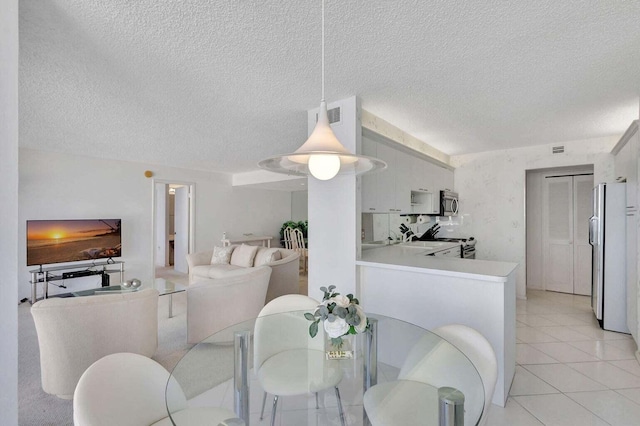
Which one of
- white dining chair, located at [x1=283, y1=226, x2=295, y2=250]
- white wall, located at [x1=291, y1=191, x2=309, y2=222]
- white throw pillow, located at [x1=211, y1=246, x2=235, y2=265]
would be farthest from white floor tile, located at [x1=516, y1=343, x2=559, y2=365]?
white wall, located at [x1=291, y1=191, x2=309, y2=222]

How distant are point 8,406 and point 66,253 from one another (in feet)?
15.1

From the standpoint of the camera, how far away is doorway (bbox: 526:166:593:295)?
4.89 meters

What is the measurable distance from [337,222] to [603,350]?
2.86 m

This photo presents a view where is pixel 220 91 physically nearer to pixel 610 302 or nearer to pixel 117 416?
pixel 117 416

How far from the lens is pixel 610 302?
11.4 feet

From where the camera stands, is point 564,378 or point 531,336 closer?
point 564,378

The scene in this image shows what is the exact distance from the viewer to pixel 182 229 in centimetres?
695

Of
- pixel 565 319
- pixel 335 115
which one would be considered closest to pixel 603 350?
pixel 565 319

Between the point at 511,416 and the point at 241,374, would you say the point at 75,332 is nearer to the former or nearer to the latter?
the point at 241,374

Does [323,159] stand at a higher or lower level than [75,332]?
higher

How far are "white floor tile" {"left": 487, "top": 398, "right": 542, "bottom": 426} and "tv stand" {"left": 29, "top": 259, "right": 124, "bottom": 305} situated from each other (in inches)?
217

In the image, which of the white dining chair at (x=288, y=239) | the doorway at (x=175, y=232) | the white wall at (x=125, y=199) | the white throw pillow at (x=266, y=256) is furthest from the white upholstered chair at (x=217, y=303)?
the white dining chair at (x=288, y=239)

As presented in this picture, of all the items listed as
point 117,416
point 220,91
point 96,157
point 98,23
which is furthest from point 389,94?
point 96,157

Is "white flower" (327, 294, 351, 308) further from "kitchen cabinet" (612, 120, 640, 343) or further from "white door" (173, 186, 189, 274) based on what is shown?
"white door" (173, 186, 189, 274)
